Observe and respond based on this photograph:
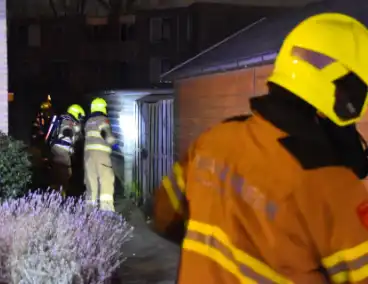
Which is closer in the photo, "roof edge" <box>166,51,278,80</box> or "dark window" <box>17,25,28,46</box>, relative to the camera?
"roof edge" <box>166,51,278,80</box>

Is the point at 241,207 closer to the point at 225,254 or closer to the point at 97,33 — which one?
the point at 225,254

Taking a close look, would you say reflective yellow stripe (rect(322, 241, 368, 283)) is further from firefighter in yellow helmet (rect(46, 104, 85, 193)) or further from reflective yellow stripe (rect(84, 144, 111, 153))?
firefighter in yellow helmet (rect(46, 104, 85, 193))

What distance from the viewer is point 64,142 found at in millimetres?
10711

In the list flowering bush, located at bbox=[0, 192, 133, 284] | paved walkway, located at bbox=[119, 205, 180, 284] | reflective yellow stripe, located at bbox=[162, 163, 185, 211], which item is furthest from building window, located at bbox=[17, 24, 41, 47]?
reflective yellow stripe, located at bbox=[162, 163, 185, 211]

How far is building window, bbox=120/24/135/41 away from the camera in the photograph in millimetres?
33853

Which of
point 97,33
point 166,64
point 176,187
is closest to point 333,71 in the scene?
point 176,187

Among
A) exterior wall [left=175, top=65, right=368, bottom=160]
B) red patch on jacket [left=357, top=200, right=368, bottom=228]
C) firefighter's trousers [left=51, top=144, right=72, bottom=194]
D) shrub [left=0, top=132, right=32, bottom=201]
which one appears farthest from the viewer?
firefighter's trousers [left=51, top=144, right=72, bottom=194]

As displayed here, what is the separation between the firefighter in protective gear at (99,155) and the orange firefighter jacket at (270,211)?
6.97 m

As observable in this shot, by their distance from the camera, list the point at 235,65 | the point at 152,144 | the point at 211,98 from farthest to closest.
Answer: the point at 152,144
the point at 211,98
the point at 235,65

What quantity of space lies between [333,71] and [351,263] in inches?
20.3

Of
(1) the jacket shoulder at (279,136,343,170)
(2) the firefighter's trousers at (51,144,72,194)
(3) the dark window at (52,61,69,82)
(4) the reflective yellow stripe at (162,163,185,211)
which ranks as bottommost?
(2) the firefighter's trousers at (51,144,72,194)

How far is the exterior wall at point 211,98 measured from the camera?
258 inches

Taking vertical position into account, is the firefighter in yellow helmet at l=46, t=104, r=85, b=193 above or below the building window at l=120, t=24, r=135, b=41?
below

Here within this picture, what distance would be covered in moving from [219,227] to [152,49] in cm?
3130
